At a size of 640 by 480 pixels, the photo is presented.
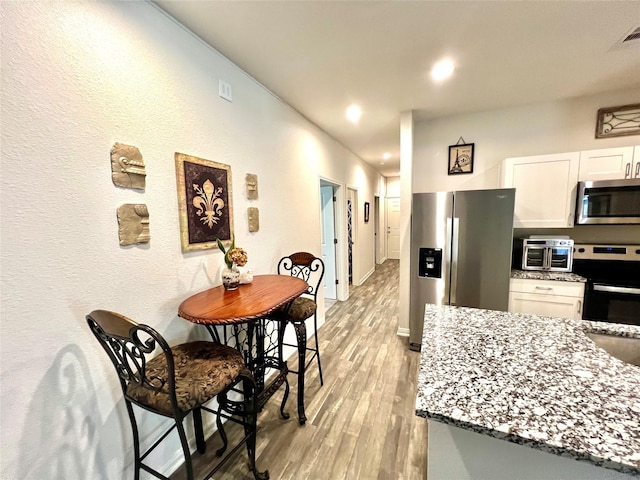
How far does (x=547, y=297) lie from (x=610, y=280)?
1.58 ft

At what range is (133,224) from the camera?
136cm

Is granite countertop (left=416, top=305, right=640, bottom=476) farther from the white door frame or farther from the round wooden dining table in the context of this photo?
the white door frame

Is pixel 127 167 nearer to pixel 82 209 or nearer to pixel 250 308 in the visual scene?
pixel 82 209

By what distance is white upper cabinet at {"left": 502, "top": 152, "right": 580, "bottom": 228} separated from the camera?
2.54 metres

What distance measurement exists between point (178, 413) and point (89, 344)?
0.56 meters

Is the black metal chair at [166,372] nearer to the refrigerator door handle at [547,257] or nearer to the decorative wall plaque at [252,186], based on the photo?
the decorative wall plaque at [252,186]

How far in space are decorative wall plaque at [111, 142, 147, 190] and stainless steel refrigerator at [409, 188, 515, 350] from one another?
2389 millimetres

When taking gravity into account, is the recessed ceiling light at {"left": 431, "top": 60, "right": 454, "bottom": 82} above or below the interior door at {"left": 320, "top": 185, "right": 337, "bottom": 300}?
above

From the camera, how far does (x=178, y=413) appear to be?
1062mm

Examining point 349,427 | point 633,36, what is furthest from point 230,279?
point 633,36

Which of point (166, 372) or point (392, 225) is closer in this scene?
point (166, 372)

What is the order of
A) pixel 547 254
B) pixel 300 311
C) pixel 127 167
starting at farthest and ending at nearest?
pixel 547 254 < pixel 300 311 < pixel 127 167

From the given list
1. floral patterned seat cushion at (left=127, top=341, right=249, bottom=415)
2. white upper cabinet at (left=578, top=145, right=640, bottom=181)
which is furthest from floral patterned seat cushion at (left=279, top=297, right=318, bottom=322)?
white upper cabinet at (left=578, top=145, right=640, bottom=181)

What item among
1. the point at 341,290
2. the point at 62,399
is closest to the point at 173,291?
the point at 62,399
